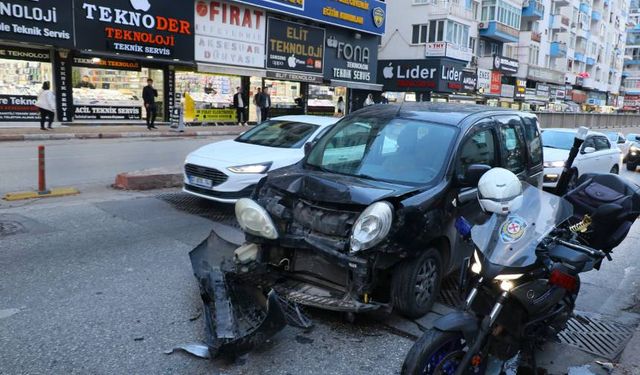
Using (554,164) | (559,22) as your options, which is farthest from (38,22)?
(559,22)

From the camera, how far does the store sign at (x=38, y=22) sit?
59.9ft

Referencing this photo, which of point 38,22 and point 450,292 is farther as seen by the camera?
point 38,22

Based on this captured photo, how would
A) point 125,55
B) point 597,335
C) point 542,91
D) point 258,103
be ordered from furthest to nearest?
point 542,91
point 258,103
point 125,55
point 597,335

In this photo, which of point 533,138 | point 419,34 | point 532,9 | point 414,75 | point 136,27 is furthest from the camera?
point 532,9

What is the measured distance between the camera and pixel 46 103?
1822 centimetres

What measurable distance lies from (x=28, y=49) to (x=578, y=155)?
1905 centimetres

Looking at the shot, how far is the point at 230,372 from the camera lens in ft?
11.7

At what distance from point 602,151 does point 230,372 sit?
12.5 metres

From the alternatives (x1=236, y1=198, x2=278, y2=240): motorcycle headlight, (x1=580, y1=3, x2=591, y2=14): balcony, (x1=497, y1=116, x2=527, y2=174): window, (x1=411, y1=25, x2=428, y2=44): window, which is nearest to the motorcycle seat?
(x1=236, y1=198, x2=278, y2=240): motorcycle headlight

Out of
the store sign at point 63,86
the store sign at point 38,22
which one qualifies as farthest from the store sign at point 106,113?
the store sign at point 38,22

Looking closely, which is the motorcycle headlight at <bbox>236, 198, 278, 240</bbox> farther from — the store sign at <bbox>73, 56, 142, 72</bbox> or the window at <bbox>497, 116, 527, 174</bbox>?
the store sign at <bbox>73, 56, 142, 72</bbox>

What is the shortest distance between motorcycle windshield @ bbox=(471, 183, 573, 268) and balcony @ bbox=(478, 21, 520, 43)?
159ft

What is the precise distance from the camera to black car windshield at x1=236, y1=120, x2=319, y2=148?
8803 millimetres

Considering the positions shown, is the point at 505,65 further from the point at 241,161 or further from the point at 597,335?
the point at 597,335
